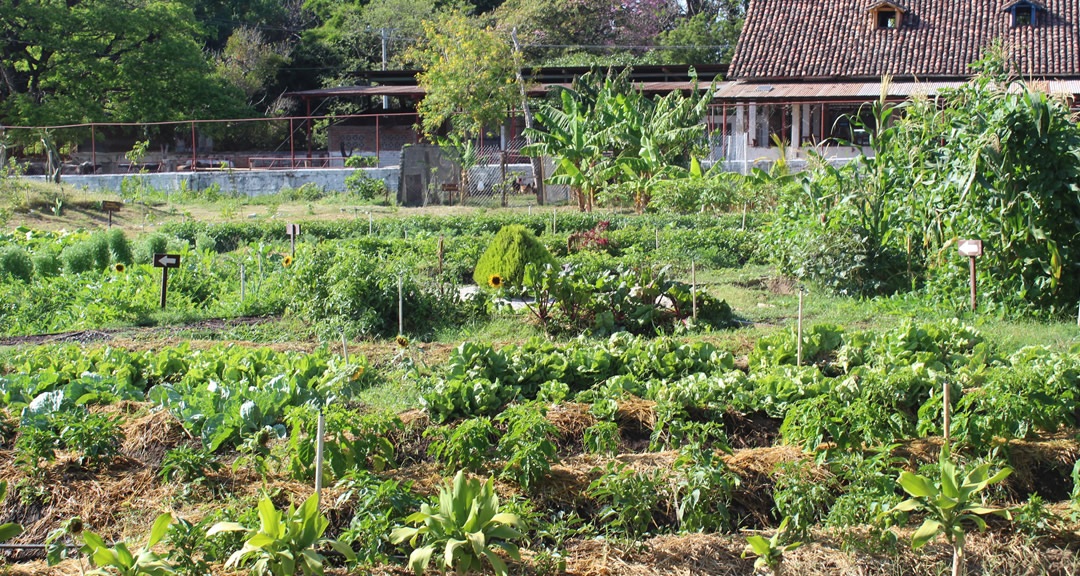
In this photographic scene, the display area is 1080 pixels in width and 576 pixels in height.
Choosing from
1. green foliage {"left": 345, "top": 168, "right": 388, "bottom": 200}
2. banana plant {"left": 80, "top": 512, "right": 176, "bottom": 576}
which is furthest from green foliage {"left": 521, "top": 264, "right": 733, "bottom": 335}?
green foliage {"left": 345, "top": 168, "right": 388, "bottom": 200}

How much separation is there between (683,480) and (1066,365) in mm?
2515

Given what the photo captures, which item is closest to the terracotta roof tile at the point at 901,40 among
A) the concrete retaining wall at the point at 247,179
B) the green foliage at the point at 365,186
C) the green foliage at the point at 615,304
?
the green foliage at the point at 365,186

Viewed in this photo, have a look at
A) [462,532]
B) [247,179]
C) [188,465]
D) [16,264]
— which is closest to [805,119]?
[247,179]

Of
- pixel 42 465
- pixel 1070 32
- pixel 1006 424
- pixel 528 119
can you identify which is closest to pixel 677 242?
pixel 1006 424

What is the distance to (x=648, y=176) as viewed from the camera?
21.6m

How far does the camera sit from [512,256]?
11078mm

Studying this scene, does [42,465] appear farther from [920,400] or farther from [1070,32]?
[1070,32]

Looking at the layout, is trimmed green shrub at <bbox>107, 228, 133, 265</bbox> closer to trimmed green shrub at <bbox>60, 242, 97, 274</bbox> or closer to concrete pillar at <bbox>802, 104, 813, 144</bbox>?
trimmed green shrub at <bbox>60, 242, 97, 274</bbox>

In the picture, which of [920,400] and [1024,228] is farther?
[1024,228]

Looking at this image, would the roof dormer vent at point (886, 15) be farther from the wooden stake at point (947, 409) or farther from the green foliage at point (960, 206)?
the wooden stake at point (947, 409)

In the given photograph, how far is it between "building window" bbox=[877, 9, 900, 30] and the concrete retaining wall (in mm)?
15937

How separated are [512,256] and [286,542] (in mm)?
7327

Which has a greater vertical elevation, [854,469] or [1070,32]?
[1070,32]

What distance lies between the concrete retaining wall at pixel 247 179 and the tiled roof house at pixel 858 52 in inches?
409
